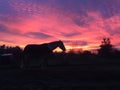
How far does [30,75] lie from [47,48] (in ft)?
21.3

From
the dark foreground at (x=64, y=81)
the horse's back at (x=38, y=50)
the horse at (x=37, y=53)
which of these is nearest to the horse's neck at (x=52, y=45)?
the horse at (x=37, y=53)

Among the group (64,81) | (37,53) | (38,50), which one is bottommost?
(64,81)

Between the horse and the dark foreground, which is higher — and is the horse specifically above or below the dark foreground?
above

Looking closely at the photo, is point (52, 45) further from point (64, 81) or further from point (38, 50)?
point (64, 81)

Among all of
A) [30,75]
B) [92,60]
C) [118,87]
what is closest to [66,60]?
[92,60]

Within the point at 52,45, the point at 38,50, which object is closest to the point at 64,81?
the point at 38,50

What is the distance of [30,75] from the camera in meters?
22.5

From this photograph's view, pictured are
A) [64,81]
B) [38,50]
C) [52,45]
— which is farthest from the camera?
[52,45]

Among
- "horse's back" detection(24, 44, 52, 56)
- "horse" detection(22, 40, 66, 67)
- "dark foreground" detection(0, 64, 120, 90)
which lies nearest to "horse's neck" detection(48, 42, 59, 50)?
"horse" detection(22, 40, 66, 67)

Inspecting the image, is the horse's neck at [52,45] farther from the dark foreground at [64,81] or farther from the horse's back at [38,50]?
the dark foreground at [64,81]

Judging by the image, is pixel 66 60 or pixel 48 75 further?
pixel 66 60

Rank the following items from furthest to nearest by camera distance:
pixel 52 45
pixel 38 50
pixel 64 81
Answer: pixel 52 45
pixel 38 50
pixel 64 81

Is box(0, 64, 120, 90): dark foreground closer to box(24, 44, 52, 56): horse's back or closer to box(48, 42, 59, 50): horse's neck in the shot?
box(24, 44, 52, 56): horse's back

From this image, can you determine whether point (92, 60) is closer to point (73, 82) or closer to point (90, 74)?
point (90, 74)
